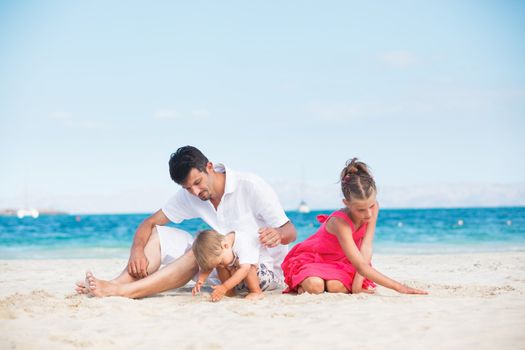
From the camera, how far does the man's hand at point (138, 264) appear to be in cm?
462

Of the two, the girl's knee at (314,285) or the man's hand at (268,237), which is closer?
the man's hand at (268,237)

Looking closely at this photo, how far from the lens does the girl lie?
4.25 m

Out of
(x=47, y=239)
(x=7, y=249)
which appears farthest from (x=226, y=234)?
(x=47, y=239)

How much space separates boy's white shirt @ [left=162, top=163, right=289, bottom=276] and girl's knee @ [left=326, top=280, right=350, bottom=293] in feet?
1.65

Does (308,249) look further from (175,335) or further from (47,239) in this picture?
(47,239)

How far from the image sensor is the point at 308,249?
4773mm

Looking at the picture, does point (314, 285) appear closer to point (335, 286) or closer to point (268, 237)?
point (335, 286)

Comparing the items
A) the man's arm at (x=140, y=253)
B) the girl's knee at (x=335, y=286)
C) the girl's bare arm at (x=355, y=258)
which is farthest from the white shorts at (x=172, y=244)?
the girl's bare arm at (x=355, y=258)

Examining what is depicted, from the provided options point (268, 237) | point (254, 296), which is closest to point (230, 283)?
point (254, 296)

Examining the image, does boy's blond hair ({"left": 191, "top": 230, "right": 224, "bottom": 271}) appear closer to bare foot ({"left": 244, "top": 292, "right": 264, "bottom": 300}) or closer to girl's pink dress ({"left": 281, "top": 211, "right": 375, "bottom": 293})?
bare foot ({"left": 244, "top": 292, "right": 264, "bottom": 300})

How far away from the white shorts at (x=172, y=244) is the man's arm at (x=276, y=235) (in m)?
0.77

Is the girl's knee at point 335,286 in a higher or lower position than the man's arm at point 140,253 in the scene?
lower

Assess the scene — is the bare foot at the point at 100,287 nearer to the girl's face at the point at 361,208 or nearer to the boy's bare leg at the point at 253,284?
the boy's bare leg at the point at 253,284

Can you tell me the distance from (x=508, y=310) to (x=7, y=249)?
1673 cm
